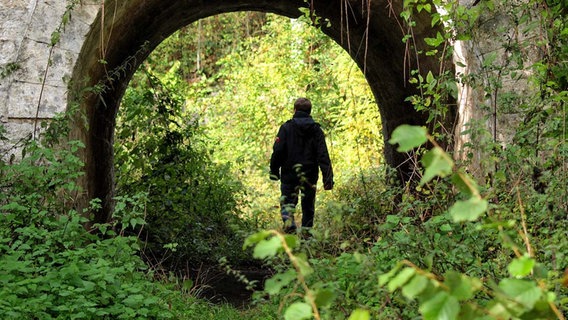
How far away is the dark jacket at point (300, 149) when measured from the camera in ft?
27.8

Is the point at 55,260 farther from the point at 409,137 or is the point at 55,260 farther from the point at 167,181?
the point at 167,181

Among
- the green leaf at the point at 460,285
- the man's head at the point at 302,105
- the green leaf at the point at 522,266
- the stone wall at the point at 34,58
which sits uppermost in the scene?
the stone wall at the point at 34,58

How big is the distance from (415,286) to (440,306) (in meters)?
0.07

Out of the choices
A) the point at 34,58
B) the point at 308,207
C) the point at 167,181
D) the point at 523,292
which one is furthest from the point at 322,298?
the point at 167,181

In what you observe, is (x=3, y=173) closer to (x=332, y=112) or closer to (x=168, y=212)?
(x=168, y=212)

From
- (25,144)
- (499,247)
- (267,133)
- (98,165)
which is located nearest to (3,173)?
(25,144)

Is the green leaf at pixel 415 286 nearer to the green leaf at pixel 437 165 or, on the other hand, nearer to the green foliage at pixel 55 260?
the green leaf at pixel 437 165

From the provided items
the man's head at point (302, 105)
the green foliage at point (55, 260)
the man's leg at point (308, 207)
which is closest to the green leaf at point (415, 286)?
the green foliage at point (55, 260)

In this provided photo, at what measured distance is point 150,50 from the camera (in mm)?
8703

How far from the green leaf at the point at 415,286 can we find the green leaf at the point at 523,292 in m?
0.17

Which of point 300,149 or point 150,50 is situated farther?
point 150,50

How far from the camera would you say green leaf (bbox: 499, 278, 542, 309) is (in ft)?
5.76

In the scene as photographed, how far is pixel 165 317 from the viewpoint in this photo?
16.6ft

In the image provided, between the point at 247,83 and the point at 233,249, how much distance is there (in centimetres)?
792
